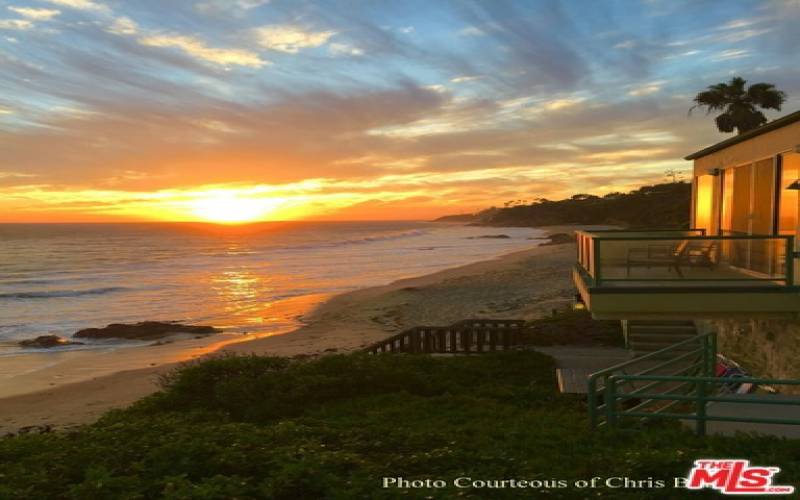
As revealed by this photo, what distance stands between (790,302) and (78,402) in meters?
15.9

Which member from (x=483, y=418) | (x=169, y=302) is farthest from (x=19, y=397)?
(x=169, y=302)

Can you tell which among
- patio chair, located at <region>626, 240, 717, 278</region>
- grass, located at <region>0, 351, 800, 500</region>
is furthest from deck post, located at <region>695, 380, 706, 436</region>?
patio chair, located at <region>626, 240, 717, 278</region>

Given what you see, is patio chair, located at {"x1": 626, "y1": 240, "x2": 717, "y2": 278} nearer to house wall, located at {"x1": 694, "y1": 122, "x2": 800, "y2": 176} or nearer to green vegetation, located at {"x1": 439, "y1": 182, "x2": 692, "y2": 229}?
house wall, located at {"x1": 694, "y1": 122, "x2": 800, "y2": 176}

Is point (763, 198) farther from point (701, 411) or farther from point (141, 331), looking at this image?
point (141, 331)

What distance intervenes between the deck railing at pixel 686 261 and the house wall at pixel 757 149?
209cm

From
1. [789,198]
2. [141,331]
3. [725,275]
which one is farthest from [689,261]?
[141,331]

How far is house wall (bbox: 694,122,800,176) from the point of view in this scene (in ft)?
31.2

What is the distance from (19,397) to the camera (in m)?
15.5

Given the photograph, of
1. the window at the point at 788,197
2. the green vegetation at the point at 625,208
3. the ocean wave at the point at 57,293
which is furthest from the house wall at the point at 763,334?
the green vegetation at the point at 625,208

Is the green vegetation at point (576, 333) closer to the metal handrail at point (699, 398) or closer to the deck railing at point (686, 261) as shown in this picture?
the deck railing at point (686, 261)

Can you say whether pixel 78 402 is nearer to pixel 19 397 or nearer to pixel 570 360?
pixel 19 397

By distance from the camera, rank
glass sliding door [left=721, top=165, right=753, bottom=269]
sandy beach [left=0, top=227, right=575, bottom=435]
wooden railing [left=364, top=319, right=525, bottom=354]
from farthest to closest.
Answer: wooden railing [left=364, top=319, right=525, bottom=354] < sandy beach [left=0, top=227, right=575, bottom=435] < glass sliding door [left=721, top=165, right=753, bottom=269]

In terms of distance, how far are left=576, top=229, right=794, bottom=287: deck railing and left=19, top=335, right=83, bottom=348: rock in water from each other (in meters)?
21.7

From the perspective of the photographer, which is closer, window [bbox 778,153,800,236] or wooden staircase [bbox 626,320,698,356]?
window [bbox 778,153,800,236]
